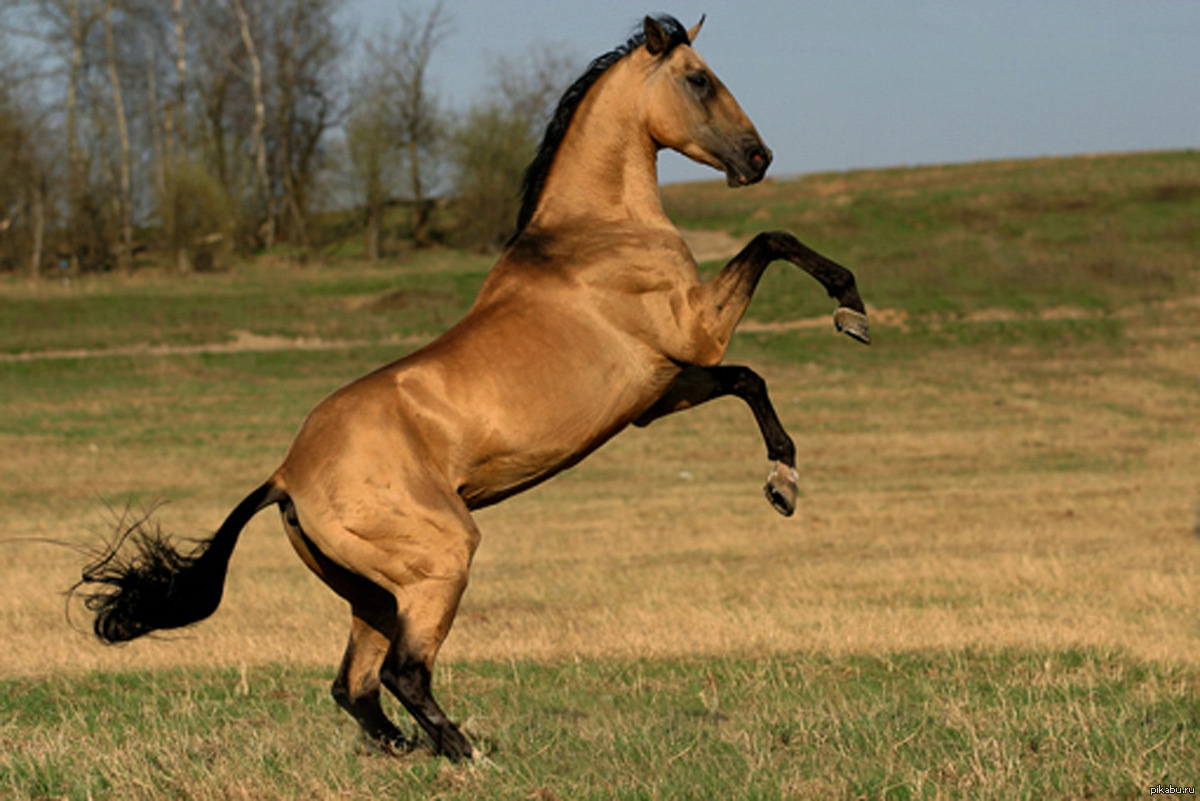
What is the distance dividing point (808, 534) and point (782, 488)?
32.3ft

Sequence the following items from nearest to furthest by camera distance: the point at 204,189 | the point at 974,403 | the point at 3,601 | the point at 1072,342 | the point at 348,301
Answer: the point at 3,601 < the point at 974,403 < the point at 1072,342 < the point at 348,301 < the point at 204,189

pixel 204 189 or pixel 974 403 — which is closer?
pixel 974 403

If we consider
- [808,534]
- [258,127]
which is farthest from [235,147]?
[808,534]

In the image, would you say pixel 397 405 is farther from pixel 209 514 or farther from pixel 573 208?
Answer: pixel 209 514

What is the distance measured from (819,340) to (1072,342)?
19.8 ft

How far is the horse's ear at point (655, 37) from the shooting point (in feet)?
20.9

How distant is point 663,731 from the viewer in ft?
19.3

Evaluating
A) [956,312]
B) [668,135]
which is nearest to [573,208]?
[668,135]

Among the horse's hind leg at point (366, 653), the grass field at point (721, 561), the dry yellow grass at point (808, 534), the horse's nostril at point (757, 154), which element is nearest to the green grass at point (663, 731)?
the grass field at point (721, 561)

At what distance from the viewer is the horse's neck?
6.42 metres

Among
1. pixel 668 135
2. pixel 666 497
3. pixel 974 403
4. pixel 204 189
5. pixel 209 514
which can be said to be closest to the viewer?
pixel 668 135

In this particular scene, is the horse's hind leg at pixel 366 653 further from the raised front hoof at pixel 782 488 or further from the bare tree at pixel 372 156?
the bare tree at pixel 372 156

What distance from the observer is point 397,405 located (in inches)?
215

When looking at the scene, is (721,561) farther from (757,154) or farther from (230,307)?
(230,307)
